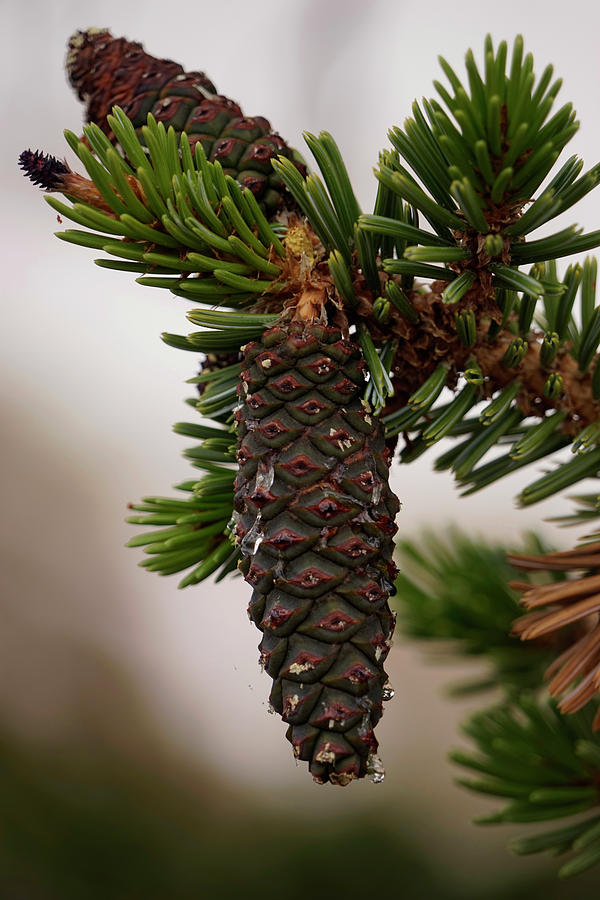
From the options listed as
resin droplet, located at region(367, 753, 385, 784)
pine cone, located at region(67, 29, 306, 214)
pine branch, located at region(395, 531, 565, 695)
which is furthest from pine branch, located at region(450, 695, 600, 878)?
pine cone, located at region(67, 29, 306, 214)

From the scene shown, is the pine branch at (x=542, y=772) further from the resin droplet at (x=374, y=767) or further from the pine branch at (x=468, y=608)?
the resin droplet at (x=374, y=767)

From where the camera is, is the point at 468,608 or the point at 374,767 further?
the point at 468,608

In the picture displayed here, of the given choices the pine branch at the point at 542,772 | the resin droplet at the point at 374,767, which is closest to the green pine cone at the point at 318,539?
the resin droplet at the point at 374,767

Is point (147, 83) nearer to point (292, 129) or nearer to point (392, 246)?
point (392, 246)

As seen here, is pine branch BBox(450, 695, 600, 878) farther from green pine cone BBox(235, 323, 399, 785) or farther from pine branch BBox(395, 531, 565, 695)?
green pine cone BBox(235, 323, 399, 785)

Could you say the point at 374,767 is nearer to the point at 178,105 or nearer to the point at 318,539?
the point at 318,539

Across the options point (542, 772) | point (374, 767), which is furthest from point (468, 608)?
point (374, 767)
